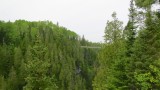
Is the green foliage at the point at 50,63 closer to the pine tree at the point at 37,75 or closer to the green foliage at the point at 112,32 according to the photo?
the green foliage at the point at 112,32

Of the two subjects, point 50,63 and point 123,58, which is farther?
point 50,63

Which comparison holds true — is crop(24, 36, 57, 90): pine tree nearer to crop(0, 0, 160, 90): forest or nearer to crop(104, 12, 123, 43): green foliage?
crop(0, 0, 160, 90): forest

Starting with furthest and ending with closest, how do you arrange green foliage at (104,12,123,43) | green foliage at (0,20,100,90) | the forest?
1. green foliage at (0,20,100,90)
2. green foliage at (104,12,123,43)
3. the forest

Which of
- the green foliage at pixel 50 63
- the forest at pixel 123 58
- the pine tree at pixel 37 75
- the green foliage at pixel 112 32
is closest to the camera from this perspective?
the forest at pixel 123 58

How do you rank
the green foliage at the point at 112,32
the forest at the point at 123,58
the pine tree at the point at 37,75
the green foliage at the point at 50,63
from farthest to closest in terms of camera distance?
the green foliage at the point at 50,63, the green foliage at the point at 112,32, the pine tree at the point at 37,75, the forest at the point at 123,58

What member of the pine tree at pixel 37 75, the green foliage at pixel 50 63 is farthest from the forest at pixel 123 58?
the green foliage at pixel 50 63

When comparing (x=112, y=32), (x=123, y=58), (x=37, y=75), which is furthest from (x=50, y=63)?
(x=37, y=75)

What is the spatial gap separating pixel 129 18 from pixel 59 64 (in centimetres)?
13267

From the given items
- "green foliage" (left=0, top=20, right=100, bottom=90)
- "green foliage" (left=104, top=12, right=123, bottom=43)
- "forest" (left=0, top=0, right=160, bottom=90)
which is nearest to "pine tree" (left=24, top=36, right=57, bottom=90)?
"forest" (left=0, top=0, right=160, bottom=90)

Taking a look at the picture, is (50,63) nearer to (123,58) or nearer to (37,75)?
(123,58)

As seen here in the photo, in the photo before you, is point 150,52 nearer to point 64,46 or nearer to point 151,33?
point 151,33

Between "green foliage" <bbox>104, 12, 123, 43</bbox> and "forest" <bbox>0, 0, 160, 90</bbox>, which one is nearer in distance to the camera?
"forest" <bbox>0, 0, 160, 90</bbox>

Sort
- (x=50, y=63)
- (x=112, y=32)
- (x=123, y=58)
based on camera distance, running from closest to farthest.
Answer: (x=123, y=58)
(x=112, y=32)
(x=50, y=63)

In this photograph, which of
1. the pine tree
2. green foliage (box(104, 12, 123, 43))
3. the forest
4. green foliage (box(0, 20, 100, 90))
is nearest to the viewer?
the forest
